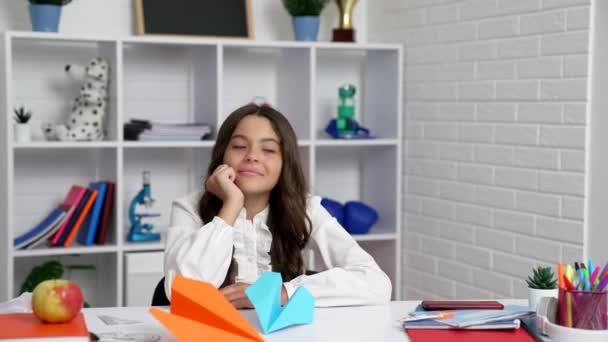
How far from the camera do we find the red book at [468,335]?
176 centimetres

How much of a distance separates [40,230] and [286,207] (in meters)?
1.56

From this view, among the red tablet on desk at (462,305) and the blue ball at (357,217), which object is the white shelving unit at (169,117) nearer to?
the blue ball at (357,217)

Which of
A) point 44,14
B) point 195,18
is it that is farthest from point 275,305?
point 195,18

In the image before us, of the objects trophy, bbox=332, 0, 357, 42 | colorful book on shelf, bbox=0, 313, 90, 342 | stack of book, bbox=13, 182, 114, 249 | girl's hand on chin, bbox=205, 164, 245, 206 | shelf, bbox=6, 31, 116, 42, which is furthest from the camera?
trophy, bbox=332, 0, 357, 42

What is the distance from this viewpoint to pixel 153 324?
187 centimetres

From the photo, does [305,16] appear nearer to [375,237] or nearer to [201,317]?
[375,237]

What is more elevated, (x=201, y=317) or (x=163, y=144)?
(x=163, y=144)

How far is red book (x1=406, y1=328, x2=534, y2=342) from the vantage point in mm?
1762

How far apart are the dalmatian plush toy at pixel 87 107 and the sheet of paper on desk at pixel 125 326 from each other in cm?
186

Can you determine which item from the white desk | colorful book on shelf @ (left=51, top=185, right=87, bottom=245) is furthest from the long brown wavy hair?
colorful book on shelf @ (left=51, top=185, right=87, bottom=245)

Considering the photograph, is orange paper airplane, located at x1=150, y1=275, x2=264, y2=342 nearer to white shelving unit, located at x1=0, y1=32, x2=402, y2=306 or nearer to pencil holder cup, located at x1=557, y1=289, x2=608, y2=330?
pencil holder cup, located at x1=557, y1=289, x2=608, y2=330

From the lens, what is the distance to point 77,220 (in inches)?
148

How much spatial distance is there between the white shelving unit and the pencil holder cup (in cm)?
236

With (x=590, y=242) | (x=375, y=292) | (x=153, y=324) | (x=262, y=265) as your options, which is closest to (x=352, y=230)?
(x=590, y=242)
